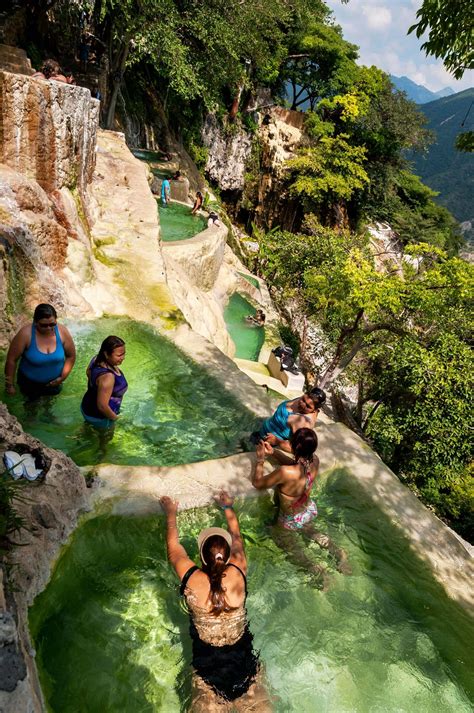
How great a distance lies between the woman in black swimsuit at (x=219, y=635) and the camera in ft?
10.6

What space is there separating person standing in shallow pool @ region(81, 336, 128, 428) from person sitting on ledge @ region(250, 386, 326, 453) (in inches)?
70.0

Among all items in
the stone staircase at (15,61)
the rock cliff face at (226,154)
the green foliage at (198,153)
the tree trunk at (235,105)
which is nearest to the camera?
the stone staircase at (15,61)

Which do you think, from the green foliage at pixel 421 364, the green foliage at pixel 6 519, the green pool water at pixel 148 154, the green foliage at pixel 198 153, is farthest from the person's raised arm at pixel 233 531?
the green foliage at pixel 198 153

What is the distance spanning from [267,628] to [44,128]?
829cm

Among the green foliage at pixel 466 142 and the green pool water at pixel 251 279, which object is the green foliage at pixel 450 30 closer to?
the green foliage at pixel 466 142

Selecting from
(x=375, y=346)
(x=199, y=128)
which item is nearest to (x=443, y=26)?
(x=375, y=346)

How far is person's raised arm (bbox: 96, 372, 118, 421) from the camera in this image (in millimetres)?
4809

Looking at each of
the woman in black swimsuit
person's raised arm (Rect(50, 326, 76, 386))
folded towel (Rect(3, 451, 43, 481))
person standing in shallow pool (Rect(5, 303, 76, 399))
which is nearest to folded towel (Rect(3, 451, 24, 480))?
folded towel (Rect(3, 451, 43, 481))

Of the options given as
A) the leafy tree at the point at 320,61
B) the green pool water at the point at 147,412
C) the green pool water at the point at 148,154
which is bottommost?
the green pool water at the point at 147,412

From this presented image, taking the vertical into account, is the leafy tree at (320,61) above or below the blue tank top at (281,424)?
above

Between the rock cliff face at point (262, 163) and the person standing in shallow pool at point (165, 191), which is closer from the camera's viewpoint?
the person standing in shallow pool at point (165, 191)

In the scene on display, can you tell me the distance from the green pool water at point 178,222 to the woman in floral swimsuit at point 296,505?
12.3 m

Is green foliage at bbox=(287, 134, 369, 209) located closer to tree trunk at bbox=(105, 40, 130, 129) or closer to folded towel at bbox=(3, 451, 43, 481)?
tree trunk at bbox=(105, 40, 130, 129)

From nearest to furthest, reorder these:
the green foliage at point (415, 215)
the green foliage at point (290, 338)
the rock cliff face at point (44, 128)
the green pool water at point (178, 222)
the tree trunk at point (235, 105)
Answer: the rock cliff face at point (44, 128)
the green pool water at point (178, 222)
the green foliage at point (290, 338)
the tree trunk at point (235, 105)
the green foliage at point (415, 215)
